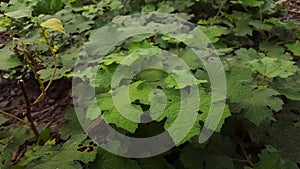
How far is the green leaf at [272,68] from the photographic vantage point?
145 cm

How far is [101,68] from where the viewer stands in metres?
1.42

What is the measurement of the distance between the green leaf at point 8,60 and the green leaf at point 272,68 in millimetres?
965

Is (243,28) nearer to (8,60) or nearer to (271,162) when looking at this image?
(271,162)

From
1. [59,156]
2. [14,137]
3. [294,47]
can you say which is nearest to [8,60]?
[14,137]

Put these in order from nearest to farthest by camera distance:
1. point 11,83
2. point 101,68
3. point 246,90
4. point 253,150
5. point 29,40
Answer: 1. point 246,90
2. point 101,68
3. point 253,150
4. point 29,40
5. point 11,83

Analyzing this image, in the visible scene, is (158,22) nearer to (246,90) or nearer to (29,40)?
(29,40)

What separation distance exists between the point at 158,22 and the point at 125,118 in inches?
34.9

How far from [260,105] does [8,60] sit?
1051mm

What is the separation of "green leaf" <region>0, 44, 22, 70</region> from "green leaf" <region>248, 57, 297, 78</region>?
3.17 feet

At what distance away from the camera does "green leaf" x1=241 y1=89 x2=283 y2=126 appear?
129 cm

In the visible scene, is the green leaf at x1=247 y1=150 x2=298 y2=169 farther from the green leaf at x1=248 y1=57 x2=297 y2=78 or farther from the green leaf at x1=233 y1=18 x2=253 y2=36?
the green leaf at x1=233 y1=18 x2=253 y2=36

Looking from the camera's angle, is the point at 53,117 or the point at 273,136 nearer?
the point at 273,136

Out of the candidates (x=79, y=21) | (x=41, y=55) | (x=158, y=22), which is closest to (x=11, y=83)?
Answer: (x=41, y=55)

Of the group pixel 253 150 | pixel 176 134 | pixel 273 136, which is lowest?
pixel 253 150
